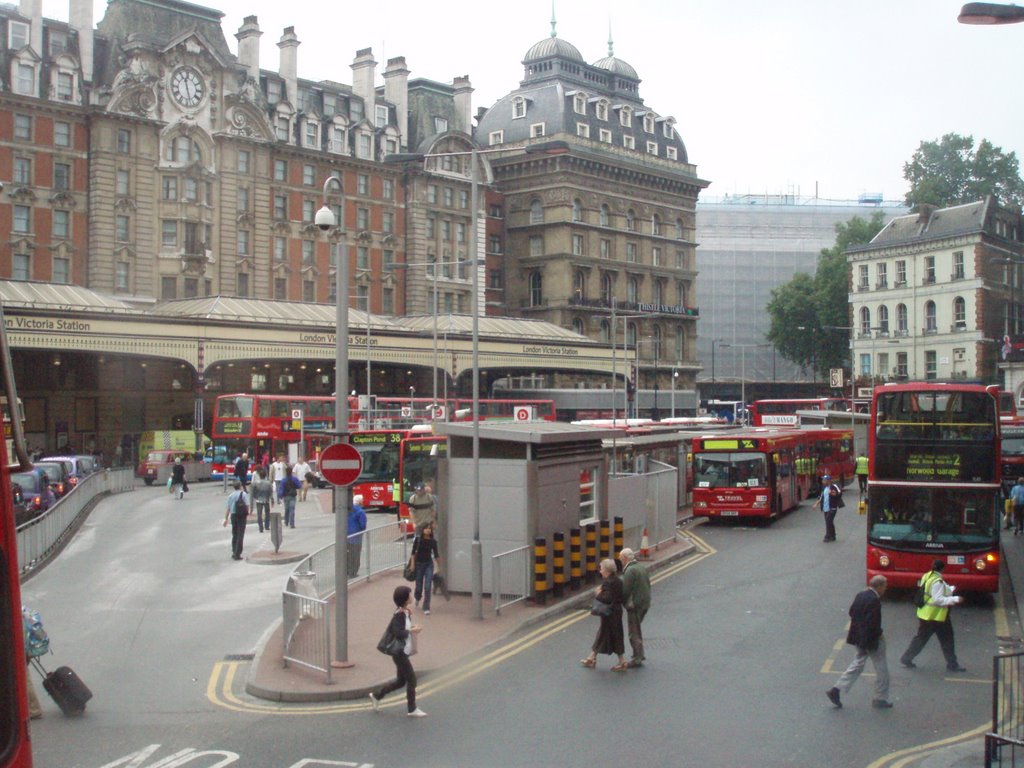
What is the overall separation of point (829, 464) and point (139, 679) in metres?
36.1

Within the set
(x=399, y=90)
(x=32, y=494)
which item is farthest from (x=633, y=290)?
(x=32, y=494)

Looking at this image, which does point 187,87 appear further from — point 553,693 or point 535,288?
point 553,693

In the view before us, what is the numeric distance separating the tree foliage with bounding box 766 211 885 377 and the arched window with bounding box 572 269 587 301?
17.8 metres

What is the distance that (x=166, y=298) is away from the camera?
66.2m

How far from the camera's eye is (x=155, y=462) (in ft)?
170

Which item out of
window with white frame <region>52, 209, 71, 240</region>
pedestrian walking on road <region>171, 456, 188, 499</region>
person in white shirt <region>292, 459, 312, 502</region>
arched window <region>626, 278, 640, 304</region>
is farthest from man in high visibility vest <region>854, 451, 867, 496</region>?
arched window <region>626, 278, 640, 304</region>

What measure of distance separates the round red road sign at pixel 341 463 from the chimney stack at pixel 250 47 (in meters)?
61.3

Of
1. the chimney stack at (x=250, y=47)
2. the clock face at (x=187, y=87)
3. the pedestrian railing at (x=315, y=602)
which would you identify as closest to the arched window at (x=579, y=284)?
the chimney stack at (x=250, y=47)

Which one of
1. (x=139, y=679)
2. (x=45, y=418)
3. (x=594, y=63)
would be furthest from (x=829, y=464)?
(x=594, y=63)

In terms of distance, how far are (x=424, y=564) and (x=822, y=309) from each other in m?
80.4

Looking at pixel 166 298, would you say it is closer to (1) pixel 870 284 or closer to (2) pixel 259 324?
(2) pixel 259 324

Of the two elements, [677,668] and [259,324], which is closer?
[677,668]

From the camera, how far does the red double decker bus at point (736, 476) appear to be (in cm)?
3406

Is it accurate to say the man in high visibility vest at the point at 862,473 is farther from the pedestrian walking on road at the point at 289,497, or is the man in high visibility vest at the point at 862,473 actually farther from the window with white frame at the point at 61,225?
the window with white frame at the point at 61,225
